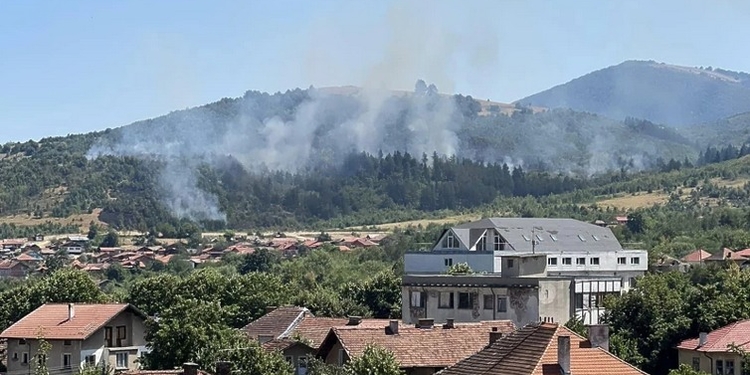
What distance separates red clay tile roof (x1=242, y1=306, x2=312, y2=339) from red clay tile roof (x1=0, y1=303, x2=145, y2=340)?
5689 mm

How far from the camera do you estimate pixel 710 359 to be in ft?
201

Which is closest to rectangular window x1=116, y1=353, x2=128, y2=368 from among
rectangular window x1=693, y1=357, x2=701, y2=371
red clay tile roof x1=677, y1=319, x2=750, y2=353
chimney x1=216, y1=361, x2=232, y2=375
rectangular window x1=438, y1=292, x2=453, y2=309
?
rectangular window x1=438, y1=292, x2=453, y2=309

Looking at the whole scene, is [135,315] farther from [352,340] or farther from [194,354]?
[352,340]

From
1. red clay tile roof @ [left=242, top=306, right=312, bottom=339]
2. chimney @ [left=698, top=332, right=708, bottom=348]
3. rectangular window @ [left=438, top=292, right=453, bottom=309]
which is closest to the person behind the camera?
chimney @ [left=698, top=332, right=708, bottom=348]

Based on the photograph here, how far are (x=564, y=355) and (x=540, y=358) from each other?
64 centimetres

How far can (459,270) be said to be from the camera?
77750 millimetres

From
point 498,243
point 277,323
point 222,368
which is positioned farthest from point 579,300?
point 222,368

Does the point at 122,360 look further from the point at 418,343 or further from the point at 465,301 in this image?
the point at 418,343

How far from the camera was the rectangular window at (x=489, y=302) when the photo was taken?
7006 cm

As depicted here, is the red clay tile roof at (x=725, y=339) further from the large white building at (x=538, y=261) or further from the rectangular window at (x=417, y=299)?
the rectangular window at (x=417, y=299)

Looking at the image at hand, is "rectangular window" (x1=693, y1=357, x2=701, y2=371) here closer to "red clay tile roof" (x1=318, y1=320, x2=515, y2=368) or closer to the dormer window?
"red clay tile roof" (x1=318, y1=320, x2=515, y2=368)

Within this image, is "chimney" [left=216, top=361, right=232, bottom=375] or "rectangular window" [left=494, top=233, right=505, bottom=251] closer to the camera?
"chimney" [left=216, top=361, right=232, bottom=375]

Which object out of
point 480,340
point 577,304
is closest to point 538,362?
point 480,340

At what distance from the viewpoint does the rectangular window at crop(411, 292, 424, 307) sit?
7362 centimetres
